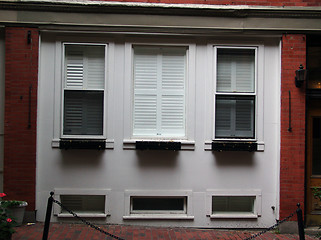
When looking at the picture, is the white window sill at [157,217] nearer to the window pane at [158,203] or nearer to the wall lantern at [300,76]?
the window pane at [158,203]

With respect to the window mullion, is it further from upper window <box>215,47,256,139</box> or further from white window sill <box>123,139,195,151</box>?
upper window <box>215,47,256,139</box>

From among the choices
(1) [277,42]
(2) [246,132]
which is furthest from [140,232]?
(1) [277,42]

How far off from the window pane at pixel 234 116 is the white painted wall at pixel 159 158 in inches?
9.1

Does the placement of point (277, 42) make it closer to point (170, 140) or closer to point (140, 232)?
point (170, 140)

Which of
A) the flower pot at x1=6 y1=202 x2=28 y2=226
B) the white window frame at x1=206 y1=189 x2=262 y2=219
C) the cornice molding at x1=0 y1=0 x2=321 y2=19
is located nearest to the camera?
the flower pot at x1=6 y1=202 x2=28 y2=226

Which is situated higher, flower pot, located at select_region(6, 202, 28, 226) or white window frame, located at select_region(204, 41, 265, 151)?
white window frame, located at select_region(204, 41, 265, 151)

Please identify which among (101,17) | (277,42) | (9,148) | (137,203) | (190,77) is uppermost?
(101,17)

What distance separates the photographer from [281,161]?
6.57 meters

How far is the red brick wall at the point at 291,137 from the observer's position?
21.5ft


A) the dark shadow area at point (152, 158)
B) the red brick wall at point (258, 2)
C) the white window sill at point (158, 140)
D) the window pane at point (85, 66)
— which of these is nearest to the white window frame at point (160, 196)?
the dark shadow area at point (152, 158)

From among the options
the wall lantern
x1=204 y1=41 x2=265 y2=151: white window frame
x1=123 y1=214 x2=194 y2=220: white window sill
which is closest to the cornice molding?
x1=204 y1=41 x2=265 y2=151: white window frame

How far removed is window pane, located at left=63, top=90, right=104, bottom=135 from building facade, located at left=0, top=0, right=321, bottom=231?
2 centimetres

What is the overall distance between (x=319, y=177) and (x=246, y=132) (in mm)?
1970

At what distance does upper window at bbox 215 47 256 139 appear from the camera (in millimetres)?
6809
